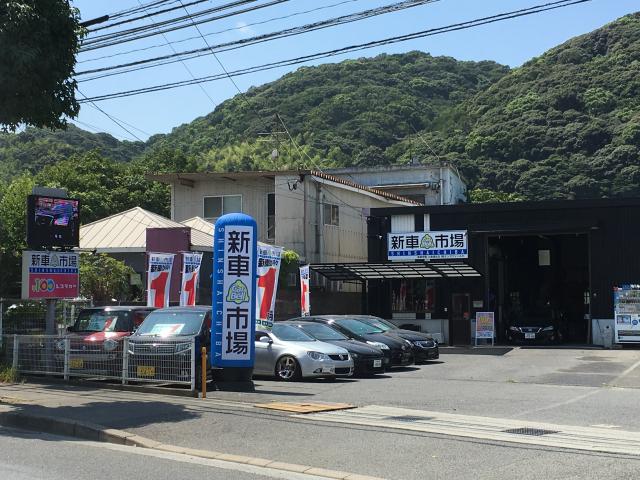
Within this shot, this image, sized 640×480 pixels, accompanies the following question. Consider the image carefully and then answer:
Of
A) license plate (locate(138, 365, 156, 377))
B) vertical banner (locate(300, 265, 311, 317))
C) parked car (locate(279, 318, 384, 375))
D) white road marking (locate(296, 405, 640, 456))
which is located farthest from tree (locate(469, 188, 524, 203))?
white road marking (locate(296, 405, 640, 456))

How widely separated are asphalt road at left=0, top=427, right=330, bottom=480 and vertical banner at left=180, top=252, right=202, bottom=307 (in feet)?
43.1

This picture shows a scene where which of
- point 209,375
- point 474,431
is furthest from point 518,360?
point 474,431

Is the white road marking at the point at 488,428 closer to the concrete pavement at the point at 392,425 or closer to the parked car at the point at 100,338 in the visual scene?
the concrete pavement at the point at 392,425

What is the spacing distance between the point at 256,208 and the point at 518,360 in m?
15.6

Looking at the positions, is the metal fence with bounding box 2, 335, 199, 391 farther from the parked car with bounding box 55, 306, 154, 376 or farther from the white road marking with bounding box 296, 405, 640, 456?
the white road marking with bounding box 296, 405, 640, 456

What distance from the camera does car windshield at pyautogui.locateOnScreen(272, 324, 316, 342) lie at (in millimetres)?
17922

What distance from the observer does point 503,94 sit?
8681 centimetres

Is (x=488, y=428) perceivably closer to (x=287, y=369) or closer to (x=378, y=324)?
(x=287, y=369)

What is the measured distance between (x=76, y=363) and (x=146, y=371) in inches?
79.2

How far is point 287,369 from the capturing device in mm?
17406

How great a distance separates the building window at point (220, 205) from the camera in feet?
117

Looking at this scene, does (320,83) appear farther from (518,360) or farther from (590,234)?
(518,360)

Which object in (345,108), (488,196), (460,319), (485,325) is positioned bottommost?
(485,325)

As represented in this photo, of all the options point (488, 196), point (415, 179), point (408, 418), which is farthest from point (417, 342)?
point (488, 196)
